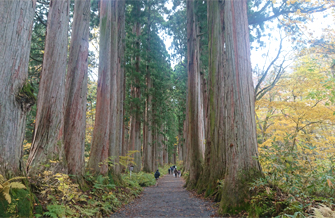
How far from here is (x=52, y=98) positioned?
213 inches

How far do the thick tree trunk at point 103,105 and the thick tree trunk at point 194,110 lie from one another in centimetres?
516

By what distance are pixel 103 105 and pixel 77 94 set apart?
2020mm

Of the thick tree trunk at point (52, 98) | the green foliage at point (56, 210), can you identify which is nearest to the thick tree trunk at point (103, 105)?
the thick tree trunk at point (52, 98)

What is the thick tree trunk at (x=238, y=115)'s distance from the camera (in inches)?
208

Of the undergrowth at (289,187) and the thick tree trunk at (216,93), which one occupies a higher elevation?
the thick tree trunk at (216,93)

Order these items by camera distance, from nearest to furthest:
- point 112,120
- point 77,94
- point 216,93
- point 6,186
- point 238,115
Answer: point 6,186, point 238,115, point 77,94, point 216,93, point 112,120

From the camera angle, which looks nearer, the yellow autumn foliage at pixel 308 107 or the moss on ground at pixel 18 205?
the moss on ground at pixel 18 205

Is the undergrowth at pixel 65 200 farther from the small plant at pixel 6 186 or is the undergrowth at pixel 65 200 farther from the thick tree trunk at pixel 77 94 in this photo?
the thick tree trunk at pixel 77 94

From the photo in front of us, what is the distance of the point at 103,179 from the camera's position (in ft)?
26.1

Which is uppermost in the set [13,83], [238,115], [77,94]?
[77,94]

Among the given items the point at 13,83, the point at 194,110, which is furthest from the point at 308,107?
the point at 13,83

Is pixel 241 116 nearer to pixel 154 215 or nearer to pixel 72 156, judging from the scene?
pixel 154 215

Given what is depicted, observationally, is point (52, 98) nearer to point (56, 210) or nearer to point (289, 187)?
point (56, 210)

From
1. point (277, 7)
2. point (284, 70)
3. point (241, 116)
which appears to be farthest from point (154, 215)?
point (284, 70)
